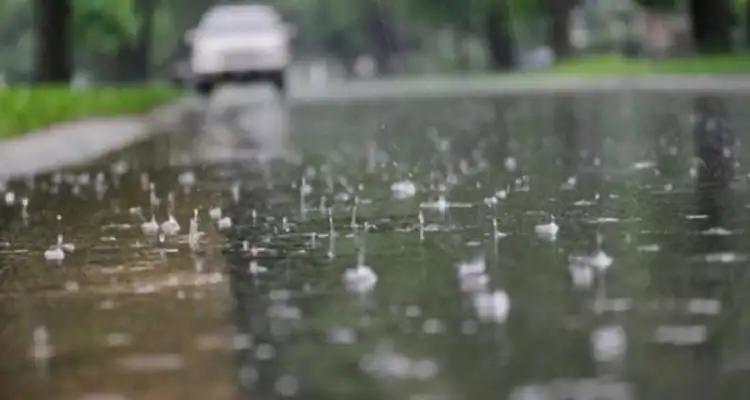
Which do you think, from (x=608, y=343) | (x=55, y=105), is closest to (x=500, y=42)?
(x=55, y=105)

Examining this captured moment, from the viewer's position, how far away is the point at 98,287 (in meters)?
7.30

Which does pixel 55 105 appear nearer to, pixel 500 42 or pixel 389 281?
pixel 389 281

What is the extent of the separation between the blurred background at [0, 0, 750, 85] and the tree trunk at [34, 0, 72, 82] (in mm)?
27

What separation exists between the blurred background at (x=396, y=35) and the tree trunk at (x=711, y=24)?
0.04 meters

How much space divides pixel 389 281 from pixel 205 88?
3639 centimetres

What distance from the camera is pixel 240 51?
4122cm

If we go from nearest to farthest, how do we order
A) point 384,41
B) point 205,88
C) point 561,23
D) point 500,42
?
point 205,88 → point 561,23 → point 500,42 → point 384,41

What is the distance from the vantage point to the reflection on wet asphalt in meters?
5.11

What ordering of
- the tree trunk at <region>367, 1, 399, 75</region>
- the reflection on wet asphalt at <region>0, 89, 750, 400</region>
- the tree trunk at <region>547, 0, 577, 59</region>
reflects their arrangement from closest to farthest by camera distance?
the reflection on wet asphalt at <region>0, 89, 750, 400</region>
the tree trunk at <region>547, 0, 577, 59</region>
the tree trunk at <region>367, 1, 399, 75</region>

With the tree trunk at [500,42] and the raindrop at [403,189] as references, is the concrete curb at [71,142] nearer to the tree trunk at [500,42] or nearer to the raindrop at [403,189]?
the raindrop at [403,189]

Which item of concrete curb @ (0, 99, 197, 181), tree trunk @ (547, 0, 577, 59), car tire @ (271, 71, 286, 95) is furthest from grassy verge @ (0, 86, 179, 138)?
tree trunk @ (547, 0, 577, 59)

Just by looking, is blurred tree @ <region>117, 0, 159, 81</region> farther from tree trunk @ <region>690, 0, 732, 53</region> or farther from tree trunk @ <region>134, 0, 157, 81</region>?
tree trunk @ <region>690, 0, 732, 53</region>

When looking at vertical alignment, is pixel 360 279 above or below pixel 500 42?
below

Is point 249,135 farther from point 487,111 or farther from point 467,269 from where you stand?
point 467,269
